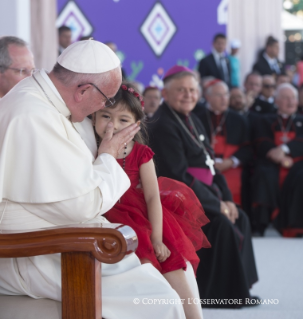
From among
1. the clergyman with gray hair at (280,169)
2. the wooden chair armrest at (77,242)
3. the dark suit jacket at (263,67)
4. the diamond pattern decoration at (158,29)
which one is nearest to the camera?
the wooden chair armrest at (77,242)

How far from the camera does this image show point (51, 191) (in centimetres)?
214

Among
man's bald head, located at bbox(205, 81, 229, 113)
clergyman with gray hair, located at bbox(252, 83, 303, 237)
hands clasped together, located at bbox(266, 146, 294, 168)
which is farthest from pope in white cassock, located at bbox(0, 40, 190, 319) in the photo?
hands clasped together, located at bbox(266, 146, 294, 168)

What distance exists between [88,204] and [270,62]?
9.91m

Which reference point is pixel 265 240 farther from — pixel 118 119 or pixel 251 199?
pixel 118 119

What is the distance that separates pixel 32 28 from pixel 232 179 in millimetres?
3220

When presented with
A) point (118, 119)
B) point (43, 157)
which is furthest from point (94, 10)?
point (43, 157)

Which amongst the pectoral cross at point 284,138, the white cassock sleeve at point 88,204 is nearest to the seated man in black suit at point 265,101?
the pectoral cross at point 284,138

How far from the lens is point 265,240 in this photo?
6742mm

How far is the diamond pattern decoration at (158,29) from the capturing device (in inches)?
427

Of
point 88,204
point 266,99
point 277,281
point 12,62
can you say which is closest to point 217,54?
point 266,99

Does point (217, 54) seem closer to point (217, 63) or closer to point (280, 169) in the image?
point (217, 63)

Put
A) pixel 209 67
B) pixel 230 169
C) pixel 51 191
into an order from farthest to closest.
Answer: pixel 209 67 < pixel 230 169 < pixel 51 191

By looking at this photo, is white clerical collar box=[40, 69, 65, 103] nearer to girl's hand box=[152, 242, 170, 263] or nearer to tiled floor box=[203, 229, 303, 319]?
girl's hand box=[152, 242, 170, 263]

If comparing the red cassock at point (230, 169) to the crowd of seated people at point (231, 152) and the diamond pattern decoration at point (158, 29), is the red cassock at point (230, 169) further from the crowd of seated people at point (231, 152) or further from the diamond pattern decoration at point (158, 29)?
the diamond pattern decoration at point (158, 29)
